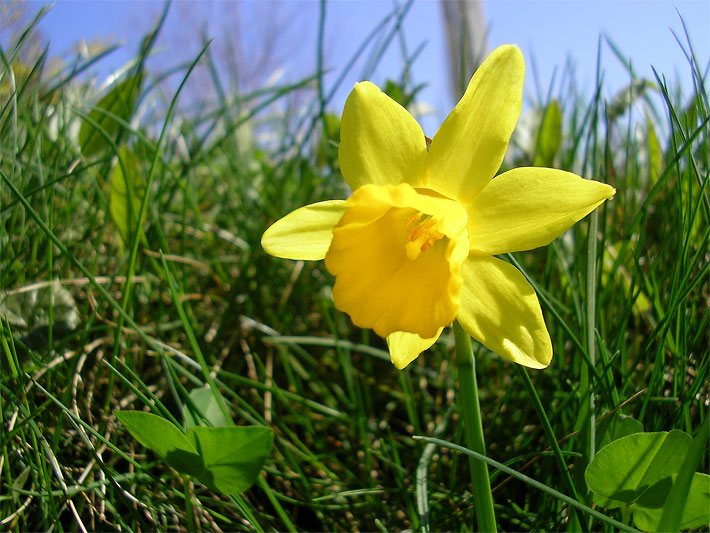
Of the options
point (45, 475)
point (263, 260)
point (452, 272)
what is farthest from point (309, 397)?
point (452, 272)

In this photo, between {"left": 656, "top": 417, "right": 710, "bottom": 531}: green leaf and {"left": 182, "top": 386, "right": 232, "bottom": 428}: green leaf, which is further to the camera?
{"left": 182, "top": 386, "right": 232, "bottom": 428}: green leaf

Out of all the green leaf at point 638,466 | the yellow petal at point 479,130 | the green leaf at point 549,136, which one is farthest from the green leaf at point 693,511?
the green leaf at point 549,136

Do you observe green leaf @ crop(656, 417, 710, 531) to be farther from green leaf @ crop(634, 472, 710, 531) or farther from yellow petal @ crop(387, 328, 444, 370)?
yellow petal @ crop(387, 328, 444, 370)

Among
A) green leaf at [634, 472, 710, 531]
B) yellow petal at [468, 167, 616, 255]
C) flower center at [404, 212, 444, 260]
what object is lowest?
green leaf at [634, 472, 710, 531]

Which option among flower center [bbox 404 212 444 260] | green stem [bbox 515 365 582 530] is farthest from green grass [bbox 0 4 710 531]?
flower center [bbox 404 212 444 260]

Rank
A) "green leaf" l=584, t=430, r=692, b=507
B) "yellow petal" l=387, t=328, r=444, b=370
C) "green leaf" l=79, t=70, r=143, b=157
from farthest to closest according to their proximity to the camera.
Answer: "green leaf" l=79, t=70, r=143, b=157, "yellow petal" l=387, t=328, r=444, b=370, "green leaf" l=584, t=430, r=692, b=507

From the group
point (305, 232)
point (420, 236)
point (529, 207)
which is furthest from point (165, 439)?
point (529, 207)

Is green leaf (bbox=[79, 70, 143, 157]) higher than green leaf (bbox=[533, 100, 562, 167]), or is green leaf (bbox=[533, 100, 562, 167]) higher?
green leaf (bbox=[79, 70, 143, 157])

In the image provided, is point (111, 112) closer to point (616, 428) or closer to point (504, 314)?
point (504, 314)

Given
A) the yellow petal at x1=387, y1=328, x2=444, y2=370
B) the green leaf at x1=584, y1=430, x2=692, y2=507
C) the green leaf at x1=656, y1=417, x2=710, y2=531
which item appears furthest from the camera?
the yellow petal at x1=387, y1=328, x2=444, y2=370
